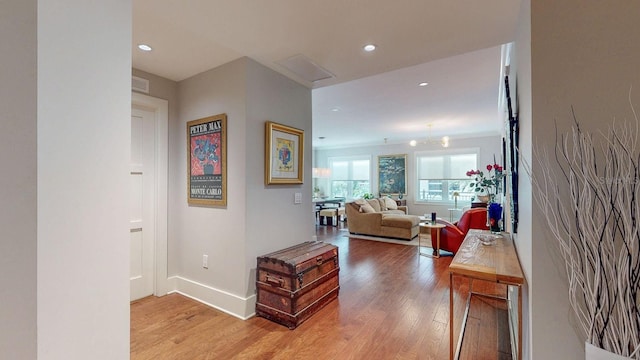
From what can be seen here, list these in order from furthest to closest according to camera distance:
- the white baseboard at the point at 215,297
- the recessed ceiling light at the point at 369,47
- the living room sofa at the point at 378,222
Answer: the living room sofa at the point at 378,222, the white baseboard at the point at 215,297, the recessed ceiling light at the point at 369,47

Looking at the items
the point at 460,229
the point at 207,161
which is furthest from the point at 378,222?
the point at 207,161

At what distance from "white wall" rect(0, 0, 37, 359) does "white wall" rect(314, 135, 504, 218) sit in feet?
24.8

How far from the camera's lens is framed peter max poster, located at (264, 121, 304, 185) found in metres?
2.60

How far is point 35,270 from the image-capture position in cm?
88

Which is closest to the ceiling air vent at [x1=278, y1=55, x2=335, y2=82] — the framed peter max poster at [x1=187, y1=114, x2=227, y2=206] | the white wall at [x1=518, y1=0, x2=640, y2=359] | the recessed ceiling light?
the recessed ceiling light

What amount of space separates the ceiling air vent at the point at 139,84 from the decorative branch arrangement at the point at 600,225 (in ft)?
10.9

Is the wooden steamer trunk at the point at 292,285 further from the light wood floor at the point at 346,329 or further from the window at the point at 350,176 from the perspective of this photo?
the window at the point at 350,176

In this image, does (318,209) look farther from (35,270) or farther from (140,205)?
(35,270)

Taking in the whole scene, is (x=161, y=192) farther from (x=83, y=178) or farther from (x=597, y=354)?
(x=597, y=354)

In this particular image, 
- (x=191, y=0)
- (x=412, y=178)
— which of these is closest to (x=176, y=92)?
(x=191, y=0)

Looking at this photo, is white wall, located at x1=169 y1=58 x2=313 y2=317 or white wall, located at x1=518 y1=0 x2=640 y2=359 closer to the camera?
white wall, located at x1=518 y1=0 x2=640 y2=359

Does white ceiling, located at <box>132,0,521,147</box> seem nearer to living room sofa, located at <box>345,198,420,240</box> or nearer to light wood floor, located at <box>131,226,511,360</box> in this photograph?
light wood floor, located at <box>131,226,511,360</box>

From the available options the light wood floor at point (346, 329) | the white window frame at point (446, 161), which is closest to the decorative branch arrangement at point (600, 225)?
the light wood floor at point (346, 329)

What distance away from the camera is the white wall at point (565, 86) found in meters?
1.12
